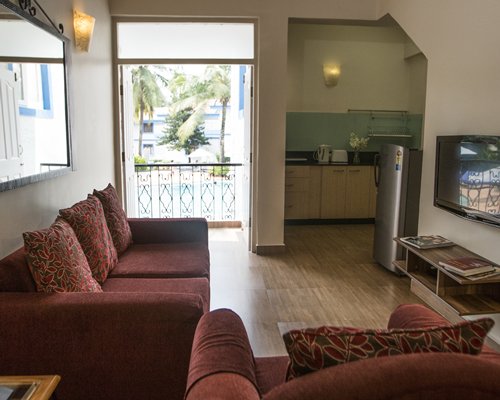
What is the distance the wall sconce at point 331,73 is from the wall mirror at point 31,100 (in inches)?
166

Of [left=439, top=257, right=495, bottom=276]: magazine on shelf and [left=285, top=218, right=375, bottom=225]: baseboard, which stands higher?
[left=439, top=257, right=495, bottom=276]: magazine on shelf

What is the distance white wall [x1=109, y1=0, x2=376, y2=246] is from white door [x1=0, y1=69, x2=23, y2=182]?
240cm

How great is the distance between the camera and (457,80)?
3189mm

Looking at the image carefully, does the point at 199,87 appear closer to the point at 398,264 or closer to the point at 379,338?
the point at 398,264

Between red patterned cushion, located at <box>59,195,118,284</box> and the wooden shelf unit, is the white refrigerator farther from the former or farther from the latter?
red patterned cushion, located at <box>59,195,118,284</box>

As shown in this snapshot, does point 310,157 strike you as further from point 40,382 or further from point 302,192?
point 40,382

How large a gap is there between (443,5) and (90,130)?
113 inches

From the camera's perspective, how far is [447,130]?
3324mm

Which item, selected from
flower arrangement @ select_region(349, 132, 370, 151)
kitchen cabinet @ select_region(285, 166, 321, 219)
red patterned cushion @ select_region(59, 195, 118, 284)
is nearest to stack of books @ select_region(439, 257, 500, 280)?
red patterned cushion @ select_region(59, 195, 118, 284)

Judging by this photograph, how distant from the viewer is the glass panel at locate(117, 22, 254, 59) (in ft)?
14.7

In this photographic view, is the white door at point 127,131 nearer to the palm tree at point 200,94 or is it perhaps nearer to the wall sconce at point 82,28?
the wall sconce at point 82,28

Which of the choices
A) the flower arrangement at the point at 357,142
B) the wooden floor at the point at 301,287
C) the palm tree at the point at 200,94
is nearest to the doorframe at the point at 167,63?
the wooden floor at the point at 301,287

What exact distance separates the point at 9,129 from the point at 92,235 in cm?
68

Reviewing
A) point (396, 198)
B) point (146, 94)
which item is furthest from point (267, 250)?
point (146, 94)
